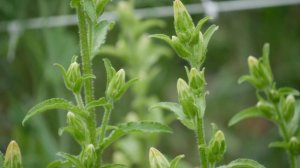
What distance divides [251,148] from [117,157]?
1.94 ft

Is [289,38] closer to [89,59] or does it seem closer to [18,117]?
[18,117]

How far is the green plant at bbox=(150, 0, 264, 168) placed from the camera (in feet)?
2.29

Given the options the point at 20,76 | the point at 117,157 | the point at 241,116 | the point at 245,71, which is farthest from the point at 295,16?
the point at 241,116

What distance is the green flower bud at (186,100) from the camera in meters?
0.71

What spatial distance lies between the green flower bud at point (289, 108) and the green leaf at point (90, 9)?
0.92ft

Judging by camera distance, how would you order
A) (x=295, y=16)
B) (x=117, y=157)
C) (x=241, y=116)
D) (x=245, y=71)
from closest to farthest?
(x=241, y=116) < (x=117, y=157) < (x=245, y=71) < (x=295, y=16)

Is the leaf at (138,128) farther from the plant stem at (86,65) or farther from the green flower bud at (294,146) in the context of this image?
the green flower bud at (294,146)

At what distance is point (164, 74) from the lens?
1889 millimetres

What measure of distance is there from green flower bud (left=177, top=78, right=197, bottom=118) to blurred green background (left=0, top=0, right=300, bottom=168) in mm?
544

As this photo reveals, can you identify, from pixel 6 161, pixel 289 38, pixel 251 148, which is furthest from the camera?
pixel 289 38

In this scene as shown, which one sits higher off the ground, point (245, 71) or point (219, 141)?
point (245, 71)

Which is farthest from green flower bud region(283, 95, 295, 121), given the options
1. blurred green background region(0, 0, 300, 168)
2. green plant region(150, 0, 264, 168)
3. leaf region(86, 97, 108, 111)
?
blurred green background region(0, 0, 300, 168)

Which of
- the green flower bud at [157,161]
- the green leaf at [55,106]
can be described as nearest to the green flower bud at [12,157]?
the green leaf at [55,106]

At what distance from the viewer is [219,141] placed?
71cm
